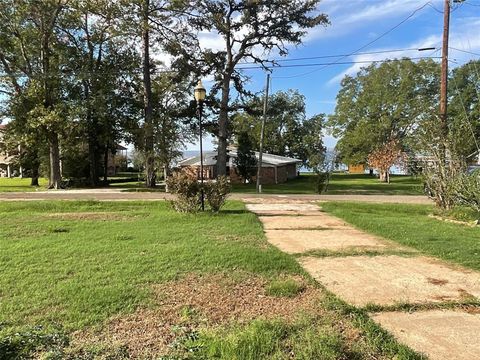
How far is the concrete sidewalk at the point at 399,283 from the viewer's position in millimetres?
3822

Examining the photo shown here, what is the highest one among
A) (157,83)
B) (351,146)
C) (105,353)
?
(157,83)

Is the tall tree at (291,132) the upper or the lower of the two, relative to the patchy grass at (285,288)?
upper

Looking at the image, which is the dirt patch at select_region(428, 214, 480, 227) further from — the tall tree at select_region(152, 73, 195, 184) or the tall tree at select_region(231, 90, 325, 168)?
the tall tree at select_region(231, 90, 325, 168)

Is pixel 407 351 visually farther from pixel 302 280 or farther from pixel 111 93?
pixel 111 93

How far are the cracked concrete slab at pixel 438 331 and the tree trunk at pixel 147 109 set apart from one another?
25587mm

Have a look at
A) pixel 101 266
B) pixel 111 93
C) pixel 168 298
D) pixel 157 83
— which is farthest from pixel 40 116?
pixel 168 298

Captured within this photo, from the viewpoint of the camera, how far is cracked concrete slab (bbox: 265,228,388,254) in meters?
8.02

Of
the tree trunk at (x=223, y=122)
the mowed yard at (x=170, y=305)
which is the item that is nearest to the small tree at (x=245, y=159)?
the tree trunk at (x=223, y=122)

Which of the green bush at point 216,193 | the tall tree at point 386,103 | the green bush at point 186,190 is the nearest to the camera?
the green bush at point 186,190

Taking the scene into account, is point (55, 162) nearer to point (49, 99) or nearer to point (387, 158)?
point (49, 99)

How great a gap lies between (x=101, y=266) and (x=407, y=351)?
14.2 ft

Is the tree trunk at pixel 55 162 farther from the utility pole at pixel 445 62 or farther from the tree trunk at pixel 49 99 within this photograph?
the utility pole at pixel 445 62

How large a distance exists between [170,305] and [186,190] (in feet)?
26.9

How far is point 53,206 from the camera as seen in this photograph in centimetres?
1584
